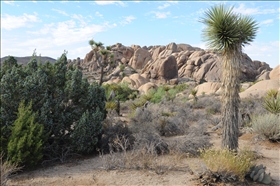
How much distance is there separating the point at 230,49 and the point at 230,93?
3.49ft

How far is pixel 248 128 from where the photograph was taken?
11.4 metres

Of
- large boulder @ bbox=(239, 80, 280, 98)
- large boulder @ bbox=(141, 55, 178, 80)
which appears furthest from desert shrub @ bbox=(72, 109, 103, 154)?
large boulder @ bbox=(141, 55, 178, 80)

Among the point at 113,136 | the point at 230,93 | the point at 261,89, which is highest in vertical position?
the point at 261,89

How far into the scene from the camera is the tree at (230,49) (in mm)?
6703

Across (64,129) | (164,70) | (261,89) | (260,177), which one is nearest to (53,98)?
(64,129)

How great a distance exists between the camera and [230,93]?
22.1ft

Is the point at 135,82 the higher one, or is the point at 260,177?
the point at 135,82

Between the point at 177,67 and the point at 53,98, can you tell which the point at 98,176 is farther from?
the point at 177,67

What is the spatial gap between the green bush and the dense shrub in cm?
35

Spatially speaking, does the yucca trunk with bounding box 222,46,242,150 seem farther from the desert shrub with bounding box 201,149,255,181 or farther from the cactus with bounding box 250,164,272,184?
the cactus with bounding box 250,164,272,184

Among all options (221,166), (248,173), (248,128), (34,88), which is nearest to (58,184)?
(34,88)

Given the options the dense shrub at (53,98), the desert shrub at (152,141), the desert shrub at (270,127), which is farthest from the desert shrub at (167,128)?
the dense shrub at (53,98)

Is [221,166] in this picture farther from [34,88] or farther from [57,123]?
[34,88]

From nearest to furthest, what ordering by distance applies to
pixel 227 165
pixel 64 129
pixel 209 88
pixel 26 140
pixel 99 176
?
1. pixel 227 165
2. pixel 99 176
3. pixel 26 140
4. pixel 64 129
5. pixel 209 88
